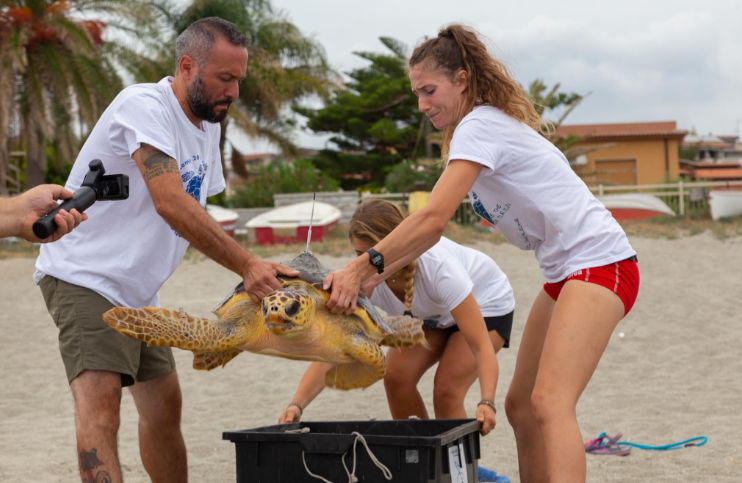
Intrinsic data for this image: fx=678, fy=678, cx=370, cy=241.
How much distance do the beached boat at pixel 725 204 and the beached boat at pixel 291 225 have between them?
24.2 feet

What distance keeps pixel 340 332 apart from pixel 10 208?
946 millimetres

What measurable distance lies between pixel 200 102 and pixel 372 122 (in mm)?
18601

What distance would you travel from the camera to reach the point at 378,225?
2729 millimetres

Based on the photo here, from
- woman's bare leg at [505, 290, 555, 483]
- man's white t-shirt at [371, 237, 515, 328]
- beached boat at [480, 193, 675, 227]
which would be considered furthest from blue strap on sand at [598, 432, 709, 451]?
beached boat at [480, 193, 675, 227]

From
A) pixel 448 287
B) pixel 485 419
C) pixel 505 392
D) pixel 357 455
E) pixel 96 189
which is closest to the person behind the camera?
pixel 96 189

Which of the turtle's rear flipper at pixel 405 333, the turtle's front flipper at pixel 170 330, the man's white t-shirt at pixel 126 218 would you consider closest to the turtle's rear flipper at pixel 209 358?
the turtle's front flipper at pixel 170 330

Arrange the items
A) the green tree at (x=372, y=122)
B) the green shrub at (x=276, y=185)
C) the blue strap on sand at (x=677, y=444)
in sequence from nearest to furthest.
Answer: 1. the blue strap on sand at (x=677, y=444)
2. the green shrub at (x=276, y=185)
3. the green tree at (x=372, y=122)

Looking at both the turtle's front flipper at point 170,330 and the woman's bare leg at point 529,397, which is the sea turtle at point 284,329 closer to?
the turtle's front flipper at point 170,330

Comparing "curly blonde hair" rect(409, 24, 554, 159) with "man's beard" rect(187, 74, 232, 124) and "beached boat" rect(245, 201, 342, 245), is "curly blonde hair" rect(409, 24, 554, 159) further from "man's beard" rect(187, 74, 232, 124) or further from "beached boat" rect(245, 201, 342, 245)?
"beached boat" rect(245, 201, 342, 245)

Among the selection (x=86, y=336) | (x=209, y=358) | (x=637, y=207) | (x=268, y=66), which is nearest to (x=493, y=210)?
(x=209, y=358)

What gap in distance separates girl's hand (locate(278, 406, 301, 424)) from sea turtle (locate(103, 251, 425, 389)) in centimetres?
33

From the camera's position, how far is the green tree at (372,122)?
64.8 feet

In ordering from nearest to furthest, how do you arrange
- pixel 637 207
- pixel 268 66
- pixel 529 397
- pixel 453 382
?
pixel 529 397 → pixel 453 382 → pixel 637 207 → pixel 268 66

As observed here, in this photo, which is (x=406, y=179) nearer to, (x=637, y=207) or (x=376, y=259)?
(x=637, y=207)
